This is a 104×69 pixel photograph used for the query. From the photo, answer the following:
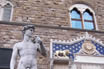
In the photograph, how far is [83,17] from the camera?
24.6 ft

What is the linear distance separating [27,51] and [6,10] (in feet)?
13.2

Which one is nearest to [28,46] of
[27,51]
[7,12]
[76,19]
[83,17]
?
[27,51]

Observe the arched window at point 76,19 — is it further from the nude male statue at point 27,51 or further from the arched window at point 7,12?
the nude male statue at point 27,51

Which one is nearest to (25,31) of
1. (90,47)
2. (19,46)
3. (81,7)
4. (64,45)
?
(19,46)

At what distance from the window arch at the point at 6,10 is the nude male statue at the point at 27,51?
11.1 ft

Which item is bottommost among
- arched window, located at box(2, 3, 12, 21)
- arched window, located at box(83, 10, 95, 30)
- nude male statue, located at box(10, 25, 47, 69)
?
nude male statue, located at box(10, 25, 47, 69)

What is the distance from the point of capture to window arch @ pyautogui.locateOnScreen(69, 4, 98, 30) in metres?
7.31

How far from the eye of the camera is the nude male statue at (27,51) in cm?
344

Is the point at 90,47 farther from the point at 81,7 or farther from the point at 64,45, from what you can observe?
the point at 81,7

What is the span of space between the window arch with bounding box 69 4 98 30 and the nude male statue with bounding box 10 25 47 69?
3681 millimetres

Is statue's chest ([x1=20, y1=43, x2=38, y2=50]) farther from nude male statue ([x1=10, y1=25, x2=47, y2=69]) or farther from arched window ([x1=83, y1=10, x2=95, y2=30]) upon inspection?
arched window ([x1=83, y1=10, x2=95, y2=30])

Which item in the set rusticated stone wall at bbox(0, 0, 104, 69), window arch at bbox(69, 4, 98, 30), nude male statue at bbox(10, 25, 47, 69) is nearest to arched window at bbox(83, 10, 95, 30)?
window arch at bbox(69, 4, 98, 30)

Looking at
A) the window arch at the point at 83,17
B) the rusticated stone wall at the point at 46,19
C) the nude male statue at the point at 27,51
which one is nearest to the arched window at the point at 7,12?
the rusticated stone wall at the point at 46,19

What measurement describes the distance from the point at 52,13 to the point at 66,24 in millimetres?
738
